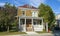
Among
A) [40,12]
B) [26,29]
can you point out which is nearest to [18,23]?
[26,29]

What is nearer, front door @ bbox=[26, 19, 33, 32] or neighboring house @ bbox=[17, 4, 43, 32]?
front door @ bbox=[26, 19, 33, 32]

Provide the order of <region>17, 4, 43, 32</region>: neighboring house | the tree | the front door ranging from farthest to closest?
the tree, <region>17, 4, 43, 32</region>: neighboring house, the front door

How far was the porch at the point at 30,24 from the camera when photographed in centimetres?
3924

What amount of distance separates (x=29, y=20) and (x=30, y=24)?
→ 1.18 metres

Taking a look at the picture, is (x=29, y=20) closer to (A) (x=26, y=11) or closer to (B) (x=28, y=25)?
(B) (x=28, y=25)

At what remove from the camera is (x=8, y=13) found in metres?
34.5

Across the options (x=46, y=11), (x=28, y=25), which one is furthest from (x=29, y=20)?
(x=46, y=11)

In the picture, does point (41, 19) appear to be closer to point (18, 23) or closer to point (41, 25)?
point (41, 25)

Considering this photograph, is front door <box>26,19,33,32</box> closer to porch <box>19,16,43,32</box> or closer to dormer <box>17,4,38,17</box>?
porch <box>19,16,43,32</box>

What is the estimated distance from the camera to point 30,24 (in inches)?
1687

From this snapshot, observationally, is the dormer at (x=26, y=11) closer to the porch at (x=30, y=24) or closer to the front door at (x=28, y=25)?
the porch at (x=30, y=24)

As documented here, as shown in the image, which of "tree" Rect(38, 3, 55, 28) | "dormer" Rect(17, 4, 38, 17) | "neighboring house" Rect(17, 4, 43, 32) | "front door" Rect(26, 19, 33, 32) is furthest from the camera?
"dormer" Rect(17, 4, 38, 17)

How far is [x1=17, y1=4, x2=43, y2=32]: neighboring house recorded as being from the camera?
Answer: 39375 mm

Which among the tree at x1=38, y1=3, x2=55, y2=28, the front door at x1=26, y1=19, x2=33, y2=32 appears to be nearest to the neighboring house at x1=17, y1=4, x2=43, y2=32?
the front door at x1=26, y1=19, x2=33, y2=32
